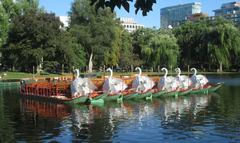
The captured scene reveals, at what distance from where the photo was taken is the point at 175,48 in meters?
99.9

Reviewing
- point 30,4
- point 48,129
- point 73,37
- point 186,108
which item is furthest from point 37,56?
point 48,129

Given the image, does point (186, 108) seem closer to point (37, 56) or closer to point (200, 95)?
point (200, 95)

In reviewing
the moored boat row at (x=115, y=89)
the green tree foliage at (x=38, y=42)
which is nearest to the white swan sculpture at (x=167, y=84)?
the moored boat row at (x=115, y=89)

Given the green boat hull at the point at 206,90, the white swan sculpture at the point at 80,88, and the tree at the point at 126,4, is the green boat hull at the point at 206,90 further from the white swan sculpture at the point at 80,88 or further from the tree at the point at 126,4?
the tree at the point at 126,4

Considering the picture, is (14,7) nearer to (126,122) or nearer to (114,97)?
(114,97)

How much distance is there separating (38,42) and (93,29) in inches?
420

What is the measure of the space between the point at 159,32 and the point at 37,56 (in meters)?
39.3

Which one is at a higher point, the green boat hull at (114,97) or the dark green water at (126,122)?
the green boat hull at (114,97)

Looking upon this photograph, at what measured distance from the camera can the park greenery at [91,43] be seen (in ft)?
270

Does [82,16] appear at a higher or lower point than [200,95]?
higher

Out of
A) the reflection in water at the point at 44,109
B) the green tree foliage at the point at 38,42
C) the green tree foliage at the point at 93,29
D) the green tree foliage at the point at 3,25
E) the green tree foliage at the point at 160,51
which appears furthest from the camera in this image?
the green tree foliage at the point at 160,51

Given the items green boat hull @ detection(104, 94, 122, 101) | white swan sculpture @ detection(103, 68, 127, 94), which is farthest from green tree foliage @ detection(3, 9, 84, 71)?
green boat hull @ detection(104, 94, 122, 101)

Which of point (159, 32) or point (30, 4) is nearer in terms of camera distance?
point (30, 4)

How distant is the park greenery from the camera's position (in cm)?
8231
